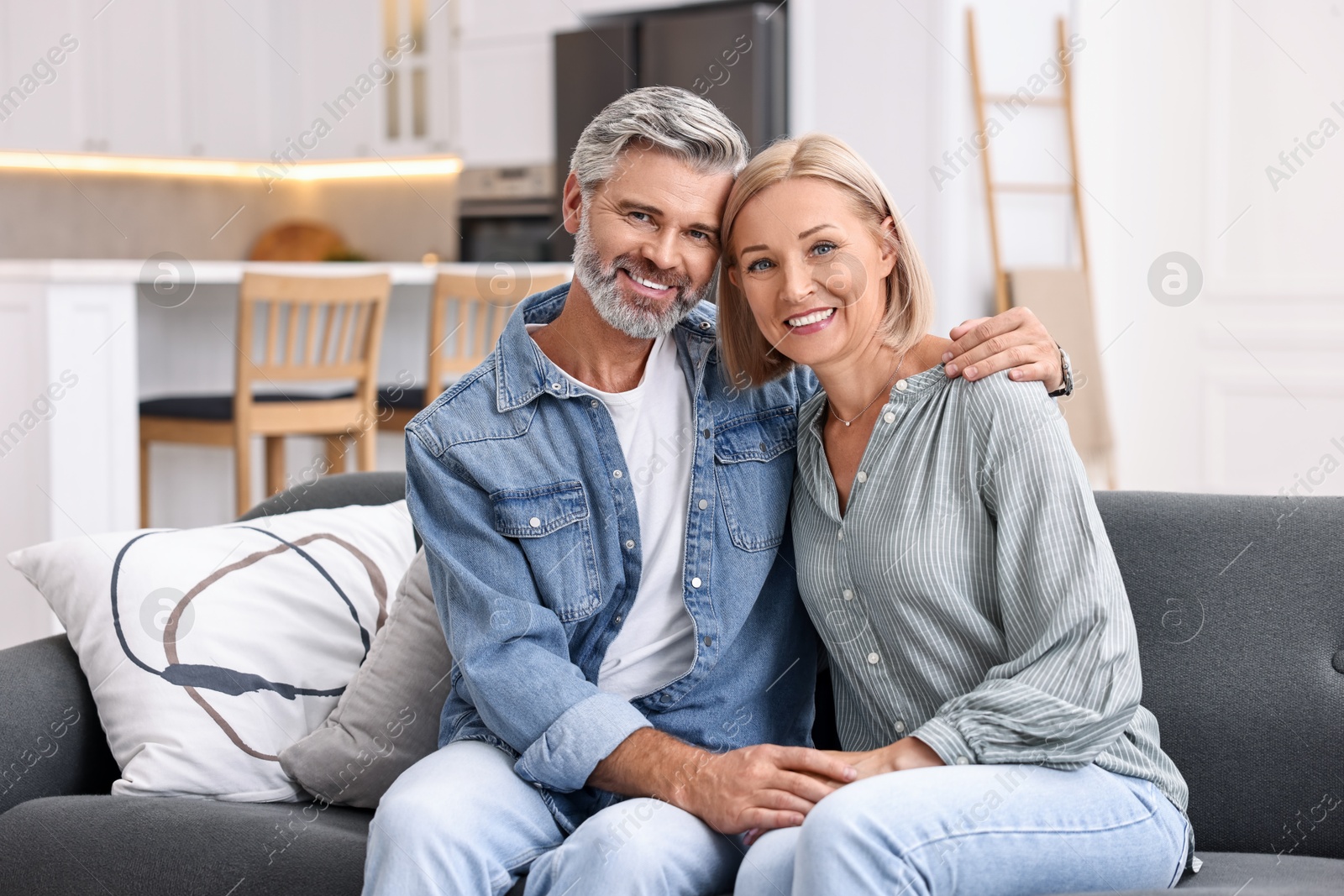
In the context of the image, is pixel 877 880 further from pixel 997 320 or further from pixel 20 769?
pixel 20 769

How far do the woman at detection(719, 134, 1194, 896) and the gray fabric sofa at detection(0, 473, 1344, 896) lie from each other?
8.4 inches

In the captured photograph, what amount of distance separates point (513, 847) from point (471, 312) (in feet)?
8.96

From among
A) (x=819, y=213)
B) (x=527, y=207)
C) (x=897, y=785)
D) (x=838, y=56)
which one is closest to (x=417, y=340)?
(x=527, y=207)

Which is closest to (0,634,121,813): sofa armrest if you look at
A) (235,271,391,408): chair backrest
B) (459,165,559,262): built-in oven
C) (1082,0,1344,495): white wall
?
(235,271,391,408): chair backrest

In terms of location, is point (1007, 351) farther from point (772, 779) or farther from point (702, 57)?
point (702, 57)

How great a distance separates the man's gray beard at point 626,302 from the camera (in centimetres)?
157

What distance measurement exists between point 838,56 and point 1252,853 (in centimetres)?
347

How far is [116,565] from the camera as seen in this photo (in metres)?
1.74

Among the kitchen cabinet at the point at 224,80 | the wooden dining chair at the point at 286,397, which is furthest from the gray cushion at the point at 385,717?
the kitchen cabinet at the point at 224,80

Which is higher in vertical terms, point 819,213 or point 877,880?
point 819,213

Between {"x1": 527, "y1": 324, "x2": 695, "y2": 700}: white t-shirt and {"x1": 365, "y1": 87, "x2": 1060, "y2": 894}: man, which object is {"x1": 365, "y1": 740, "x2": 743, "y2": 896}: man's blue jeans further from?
{"x1": 527, "y1": 324, "x2": 695, "y2": 700}: white t-shirt

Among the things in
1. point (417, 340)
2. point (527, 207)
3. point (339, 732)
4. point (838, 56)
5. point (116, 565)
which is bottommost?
point (339, 732)

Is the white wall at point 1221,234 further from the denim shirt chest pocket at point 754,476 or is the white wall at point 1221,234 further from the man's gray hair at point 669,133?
the man's gray hair at point 669,133

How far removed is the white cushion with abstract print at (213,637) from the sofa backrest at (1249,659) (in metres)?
1.05
